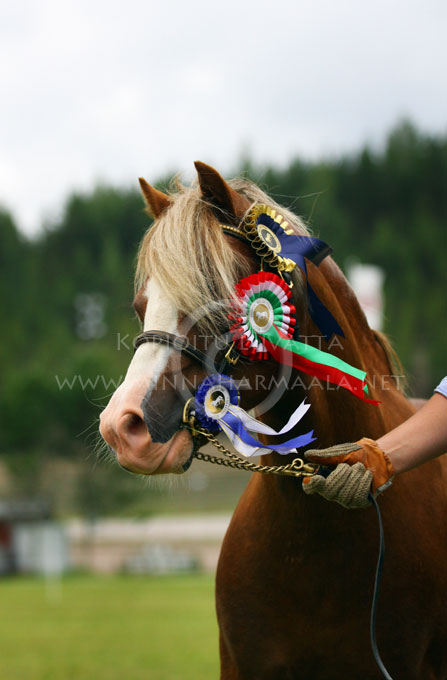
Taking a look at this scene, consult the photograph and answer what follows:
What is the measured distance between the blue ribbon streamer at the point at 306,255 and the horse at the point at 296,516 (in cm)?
3

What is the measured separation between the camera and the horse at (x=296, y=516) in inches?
84.5

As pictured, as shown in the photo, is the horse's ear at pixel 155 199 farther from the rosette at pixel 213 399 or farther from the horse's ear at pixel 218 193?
the rosette at pixel 213 399

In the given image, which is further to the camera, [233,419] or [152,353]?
[233,419]

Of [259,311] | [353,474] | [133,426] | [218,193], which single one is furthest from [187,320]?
[353,474]

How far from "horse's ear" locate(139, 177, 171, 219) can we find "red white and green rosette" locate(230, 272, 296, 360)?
47 cm

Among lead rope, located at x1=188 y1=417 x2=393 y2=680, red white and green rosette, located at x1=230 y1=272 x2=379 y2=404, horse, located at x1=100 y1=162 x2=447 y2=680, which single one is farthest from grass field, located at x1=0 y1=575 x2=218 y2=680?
red white and green rosette, located at x1=230 y1=272 x2=379 y2=404

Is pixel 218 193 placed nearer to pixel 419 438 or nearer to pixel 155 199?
pixel 155 199

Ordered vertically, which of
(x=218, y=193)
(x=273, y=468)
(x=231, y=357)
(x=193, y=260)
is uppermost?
(x=218, y=193)

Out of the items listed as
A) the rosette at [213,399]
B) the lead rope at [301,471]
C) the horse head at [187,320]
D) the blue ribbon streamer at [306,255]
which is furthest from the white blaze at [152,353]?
the blue ribbon streamer at [306,255]

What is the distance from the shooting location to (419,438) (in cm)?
221

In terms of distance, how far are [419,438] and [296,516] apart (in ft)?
1.59

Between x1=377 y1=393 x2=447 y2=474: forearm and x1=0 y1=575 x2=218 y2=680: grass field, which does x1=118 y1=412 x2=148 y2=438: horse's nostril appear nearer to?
x1=377 y1=393 x2=447 y2=474: forearm

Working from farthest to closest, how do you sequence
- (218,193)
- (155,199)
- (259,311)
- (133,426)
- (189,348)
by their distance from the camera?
(155,199) → (218,193) → (259,311) → (189,348) → (133,426)

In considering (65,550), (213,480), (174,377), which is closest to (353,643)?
(174,377)
